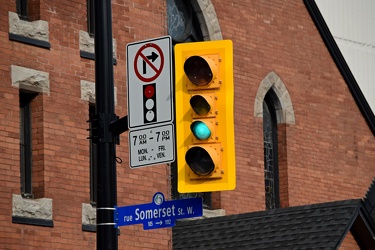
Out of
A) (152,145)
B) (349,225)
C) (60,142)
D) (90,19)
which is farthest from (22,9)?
(152,145)

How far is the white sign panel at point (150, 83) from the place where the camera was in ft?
40.6

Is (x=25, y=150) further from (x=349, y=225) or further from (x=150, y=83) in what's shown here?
(x=150, y=83)

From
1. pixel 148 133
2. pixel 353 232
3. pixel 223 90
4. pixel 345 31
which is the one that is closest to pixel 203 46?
pixel 223 90

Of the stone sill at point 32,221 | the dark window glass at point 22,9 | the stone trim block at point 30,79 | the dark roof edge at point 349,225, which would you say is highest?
the dark window glass at point 22,9

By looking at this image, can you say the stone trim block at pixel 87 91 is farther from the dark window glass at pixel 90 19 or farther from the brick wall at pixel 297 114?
the brick wall at pixel 297 114

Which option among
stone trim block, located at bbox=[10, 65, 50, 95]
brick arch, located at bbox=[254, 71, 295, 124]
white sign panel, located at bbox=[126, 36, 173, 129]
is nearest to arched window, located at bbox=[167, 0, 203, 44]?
brick arch, located at bbox=[254, 71, 295, 124]

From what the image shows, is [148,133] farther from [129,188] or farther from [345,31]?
[345,31]

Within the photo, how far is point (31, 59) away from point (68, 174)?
177 centimetres

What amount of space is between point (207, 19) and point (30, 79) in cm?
650

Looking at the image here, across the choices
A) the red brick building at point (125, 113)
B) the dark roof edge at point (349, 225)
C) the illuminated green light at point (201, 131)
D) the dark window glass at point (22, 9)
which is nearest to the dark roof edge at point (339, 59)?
the red brick building at point (125, 113)

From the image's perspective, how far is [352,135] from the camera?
27.3 meters

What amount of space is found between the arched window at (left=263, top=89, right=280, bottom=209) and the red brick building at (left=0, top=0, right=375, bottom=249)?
20 mm

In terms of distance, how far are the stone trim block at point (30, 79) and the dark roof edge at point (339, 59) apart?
9291 mm

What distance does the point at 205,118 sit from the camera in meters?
11.4
